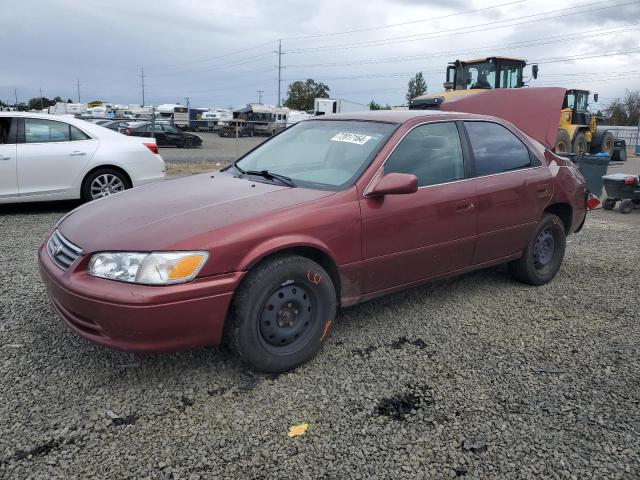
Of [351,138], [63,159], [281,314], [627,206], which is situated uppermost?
[351,138]

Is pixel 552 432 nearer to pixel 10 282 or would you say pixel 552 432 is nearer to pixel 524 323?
pixel 524 323

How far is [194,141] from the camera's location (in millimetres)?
29125

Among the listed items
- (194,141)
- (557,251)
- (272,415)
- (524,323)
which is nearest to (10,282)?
(272,415)

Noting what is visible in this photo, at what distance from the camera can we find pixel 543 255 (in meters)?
4.90

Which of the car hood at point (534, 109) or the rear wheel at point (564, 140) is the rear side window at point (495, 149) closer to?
the car hood at point (534, 109)

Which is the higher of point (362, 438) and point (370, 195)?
point (370, 195)

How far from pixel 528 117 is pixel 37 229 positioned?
288 inches

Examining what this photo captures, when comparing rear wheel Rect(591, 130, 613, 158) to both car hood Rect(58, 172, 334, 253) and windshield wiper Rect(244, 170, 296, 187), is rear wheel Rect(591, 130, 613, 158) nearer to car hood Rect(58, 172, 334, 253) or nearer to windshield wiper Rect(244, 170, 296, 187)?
windshield wiper Rect(244, 170, 296, 187)

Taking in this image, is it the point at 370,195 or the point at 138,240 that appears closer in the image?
the point at 138,240

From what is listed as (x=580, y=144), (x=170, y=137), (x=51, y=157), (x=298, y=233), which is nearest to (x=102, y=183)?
(x=51, y=157)

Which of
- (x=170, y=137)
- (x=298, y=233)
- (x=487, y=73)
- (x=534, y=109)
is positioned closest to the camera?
(x=298, y=233)

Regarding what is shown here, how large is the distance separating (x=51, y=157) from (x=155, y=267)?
5579 mm

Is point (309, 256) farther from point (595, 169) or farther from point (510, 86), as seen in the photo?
point (510, 86)

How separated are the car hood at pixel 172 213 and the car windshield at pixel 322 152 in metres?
0.23
